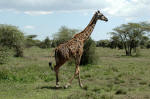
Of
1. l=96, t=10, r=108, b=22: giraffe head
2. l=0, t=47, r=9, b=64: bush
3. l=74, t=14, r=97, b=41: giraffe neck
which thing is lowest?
l=0, t=47, r=9, b=64: bush

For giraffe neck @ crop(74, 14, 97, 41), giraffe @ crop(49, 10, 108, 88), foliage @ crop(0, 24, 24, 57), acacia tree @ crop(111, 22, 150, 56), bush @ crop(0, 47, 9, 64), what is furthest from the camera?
acacia tree @ crop(111, 22, 150, 56)

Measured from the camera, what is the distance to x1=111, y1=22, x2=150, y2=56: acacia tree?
35.5m

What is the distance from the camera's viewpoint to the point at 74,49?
9305mm

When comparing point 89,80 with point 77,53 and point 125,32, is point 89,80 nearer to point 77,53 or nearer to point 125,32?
point 77,53

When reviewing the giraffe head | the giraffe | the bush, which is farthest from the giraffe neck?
the bush

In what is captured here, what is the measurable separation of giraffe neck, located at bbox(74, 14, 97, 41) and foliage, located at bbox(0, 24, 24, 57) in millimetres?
20947

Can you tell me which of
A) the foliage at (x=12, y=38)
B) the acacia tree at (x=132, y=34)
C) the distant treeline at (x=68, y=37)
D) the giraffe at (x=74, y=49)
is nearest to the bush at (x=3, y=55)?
the distant treeline at (x=68, y=37)

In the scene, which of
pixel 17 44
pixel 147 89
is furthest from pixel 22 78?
pixel 17 44

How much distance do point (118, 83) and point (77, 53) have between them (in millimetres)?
2234

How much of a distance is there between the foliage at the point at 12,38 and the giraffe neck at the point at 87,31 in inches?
825

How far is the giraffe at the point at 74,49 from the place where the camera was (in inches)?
361

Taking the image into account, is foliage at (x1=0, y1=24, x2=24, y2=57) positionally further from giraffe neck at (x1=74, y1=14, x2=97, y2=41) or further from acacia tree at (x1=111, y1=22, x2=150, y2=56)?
giraffe neck at (x1=74, y1=14, x2=97, y2=41)

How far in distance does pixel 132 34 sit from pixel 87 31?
27353 millimetres

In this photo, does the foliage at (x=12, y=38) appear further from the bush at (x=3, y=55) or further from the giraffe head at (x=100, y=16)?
the giraffe head at (x=100, y=16)
